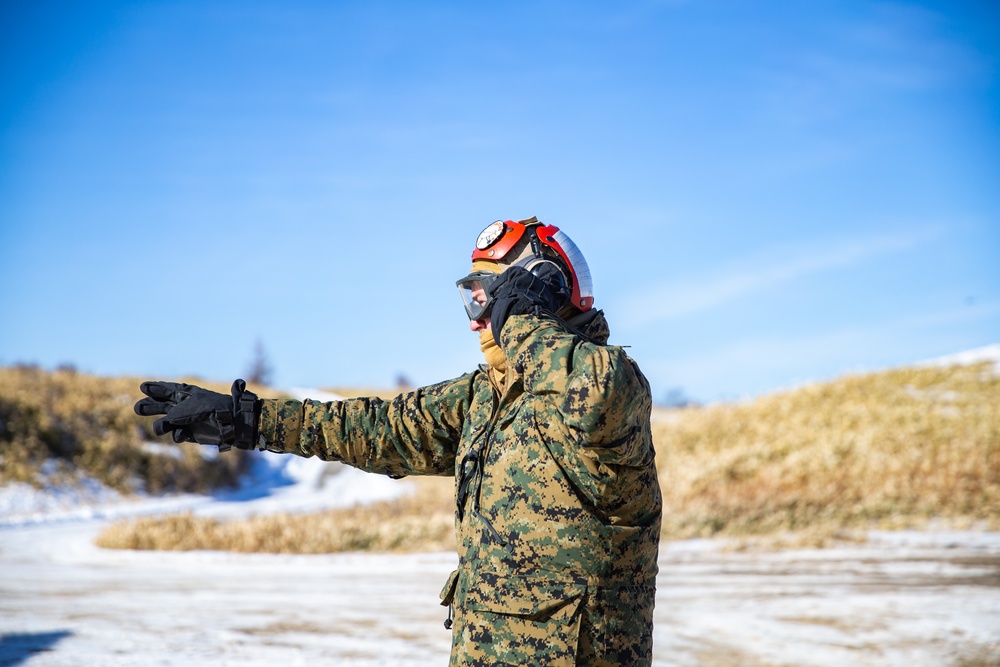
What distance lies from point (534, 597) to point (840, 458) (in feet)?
59.7

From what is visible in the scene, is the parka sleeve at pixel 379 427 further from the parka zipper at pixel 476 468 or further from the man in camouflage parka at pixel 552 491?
the parka zipper at pixel 476 468

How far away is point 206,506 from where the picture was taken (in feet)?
68.7

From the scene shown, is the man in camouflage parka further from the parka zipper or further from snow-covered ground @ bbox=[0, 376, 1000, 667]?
snow-covered ground @ bbox=[0, 376, 1000, 667]

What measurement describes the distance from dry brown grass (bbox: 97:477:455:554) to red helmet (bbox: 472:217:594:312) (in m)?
10.5

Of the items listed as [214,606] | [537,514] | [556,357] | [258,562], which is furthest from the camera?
[258,562]

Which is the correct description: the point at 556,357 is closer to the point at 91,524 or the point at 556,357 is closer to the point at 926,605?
the point at 926,605

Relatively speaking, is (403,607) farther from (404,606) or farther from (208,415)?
(208,415)

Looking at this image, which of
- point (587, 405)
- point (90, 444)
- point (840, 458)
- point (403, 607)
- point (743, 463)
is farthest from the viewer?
point (90, 444)

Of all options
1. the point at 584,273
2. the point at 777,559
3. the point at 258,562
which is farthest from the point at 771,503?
the point at 584,273

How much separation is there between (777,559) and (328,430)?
1014 centimetres

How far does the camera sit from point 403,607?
8836 millimetres

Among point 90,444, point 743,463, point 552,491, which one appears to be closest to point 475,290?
point 552,491

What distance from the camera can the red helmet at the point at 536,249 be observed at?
296 centimetres

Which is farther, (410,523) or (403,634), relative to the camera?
(410,523)
